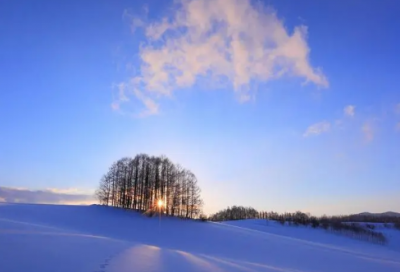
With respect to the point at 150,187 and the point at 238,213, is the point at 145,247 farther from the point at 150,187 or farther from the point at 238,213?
the point at 238,213

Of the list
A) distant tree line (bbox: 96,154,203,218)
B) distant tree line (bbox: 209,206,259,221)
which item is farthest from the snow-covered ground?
distant tree line (bbox: 209,206,259,221)

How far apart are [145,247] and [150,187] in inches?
1885

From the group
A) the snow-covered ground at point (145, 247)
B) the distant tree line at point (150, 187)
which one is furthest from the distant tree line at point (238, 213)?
the distant tree line at point (150, 187)

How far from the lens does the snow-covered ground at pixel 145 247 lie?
16750 mm

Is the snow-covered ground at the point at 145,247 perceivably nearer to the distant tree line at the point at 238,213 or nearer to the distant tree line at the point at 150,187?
the distant tree line at the point at 150,187

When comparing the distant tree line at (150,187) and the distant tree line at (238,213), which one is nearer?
the distant tree line at (150,187)

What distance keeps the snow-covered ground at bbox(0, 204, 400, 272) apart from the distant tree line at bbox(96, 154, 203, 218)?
561 cm

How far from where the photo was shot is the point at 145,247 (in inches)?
1112

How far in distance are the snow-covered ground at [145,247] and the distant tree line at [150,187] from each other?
5612 millimetres

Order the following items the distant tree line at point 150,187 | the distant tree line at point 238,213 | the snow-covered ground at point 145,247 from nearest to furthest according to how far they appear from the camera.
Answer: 1. the snow-covered ground at point 145,247
2. the distant tree line at point 150,187
3. the distant tree line at point 238,213

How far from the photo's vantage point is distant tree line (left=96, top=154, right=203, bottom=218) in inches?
2933

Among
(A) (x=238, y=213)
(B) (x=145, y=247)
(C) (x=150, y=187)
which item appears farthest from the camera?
(A) (x=238, y=213)

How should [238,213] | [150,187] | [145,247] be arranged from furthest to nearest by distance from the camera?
[238,213], [150,187], [145,247]

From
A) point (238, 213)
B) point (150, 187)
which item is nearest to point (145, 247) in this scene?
point (150, 187)
